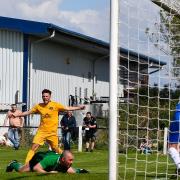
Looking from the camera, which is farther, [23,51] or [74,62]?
[74,62]

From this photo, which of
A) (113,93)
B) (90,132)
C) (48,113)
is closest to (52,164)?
(48,113)

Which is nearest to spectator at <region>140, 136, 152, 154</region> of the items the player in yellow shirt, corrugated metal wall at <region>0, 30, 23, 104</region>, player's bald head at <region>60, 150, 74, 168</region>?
player's bald head at <region>60, 150, 74, 168</region>

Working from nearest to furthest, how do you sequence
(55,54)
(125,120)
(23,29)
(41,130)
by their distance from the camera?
(125,120) < (41,130) < (23,29) < (55,54)

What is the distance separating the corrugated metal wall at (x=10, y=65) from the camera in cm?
3459

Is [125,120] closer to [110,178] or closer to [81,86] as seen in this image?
[110,178]

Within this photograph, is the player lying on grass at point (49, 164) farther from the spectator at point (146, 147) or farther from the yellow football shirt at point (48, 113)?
the yellow football shirt at point (48, 113)

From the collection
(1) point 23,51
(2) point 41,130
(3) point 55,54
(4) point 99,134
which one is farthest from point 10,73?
(2) point 41,130

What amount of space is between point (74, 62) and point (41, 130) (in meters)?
23.7

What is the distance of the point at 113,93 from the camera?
9.78 metres

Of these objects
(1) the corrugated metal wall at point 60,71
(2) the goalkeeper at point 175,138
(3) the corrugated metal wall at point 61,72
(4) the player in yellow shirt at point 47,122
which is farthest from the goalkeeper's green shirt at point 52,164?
(1) the corrugated metal wall at point 60,71

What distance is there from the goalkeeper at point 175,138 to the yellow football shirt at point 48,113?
11.9 feet

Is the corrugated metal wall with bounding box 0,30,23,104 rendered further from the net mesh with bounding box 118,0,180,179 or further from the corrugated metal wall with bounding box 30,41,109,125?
the net mesh with bounding box 118,0,180,179

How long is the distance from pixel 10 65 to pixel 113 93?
25.4 metres

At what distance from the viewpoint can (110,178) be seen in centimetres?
971
